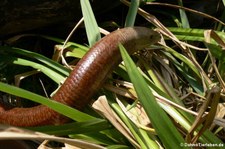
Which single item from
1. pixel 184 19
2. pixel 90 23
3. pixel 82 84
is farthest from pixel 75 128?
pixel 184 19

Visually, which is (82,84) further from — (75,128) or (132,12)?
(132,12)

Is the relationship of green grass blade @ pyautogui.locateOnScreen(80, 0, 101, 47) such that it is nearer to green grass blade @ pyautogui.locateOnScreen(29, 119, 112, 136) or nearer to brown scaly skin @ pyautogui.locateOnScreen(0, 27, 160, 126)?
brown scaly skin @ pyautogui.locateOnScreen(0, 27, 160, 126)

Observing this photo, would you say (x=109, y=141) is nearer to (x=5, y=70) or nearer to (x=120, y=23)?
(x=5, y=70)

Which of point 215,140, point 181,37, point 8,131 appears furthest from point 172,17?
point 8,131

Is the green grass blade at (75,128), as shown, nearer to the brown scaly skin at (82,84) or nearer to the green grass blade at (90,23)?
the brown scaly skin at (82,84)

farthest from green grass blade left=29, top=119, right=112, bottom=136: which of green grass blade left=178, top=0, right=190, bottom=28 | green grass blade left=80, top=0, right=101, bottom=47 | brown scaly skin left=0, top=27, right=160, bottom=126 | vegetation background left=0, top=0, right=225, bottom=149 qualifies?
green grass blade left=178, top=0, right=190, bottom=28

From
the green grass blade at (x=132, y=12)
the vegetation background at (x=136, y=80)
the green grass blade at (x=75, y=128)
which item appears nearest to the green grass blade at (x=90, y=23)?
the vegetation background at (x=136, y=80)
